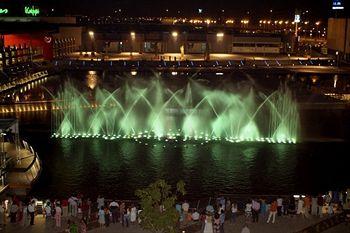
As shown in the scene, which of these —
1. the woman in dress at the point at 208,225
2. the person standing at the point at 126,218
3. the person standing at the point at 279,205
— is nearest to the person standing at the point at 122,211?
the person standing at the point at 126,218

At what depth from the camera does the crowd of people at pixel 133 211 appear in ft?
66.0

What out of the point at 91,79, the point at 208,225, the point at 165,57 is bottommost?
the point at 208,225

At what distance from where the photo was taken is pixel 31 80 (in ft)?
205

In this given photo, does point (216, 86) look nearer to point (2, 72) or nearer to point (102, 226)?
point (2, 72)

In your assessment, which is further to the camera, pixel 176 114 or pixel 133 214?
pixel 176 114

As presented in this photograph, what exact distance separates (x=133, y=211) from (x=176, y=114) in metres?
25.8

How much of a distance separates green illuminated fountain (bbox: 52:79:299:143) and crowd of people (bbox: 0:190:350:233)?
1566 cm

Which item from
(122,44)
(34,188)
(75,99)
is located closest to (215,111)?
(75,99)

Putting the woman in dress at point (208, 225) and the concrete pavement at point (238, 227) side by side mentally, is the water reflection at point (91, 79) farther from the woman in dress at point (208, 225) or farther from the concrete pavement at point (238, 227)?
the woman in dress at point (208, 225)

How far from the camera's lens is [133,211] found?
66.2 ft

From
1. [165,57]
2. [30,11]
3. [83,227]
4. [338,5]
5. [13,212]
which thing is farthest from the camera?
[338,5]

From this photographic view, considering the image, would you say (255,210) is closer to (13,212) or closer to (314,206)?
(314,206)

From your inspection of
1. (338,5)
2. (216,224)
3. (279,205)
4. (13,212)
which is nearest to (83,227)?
(13,212)

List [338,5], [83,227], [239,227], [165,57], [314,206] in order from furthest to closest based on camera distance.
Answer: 1. [338,5]
2. [165,57]
3. [314,206]
4. [239,227]
5. [83,227]
